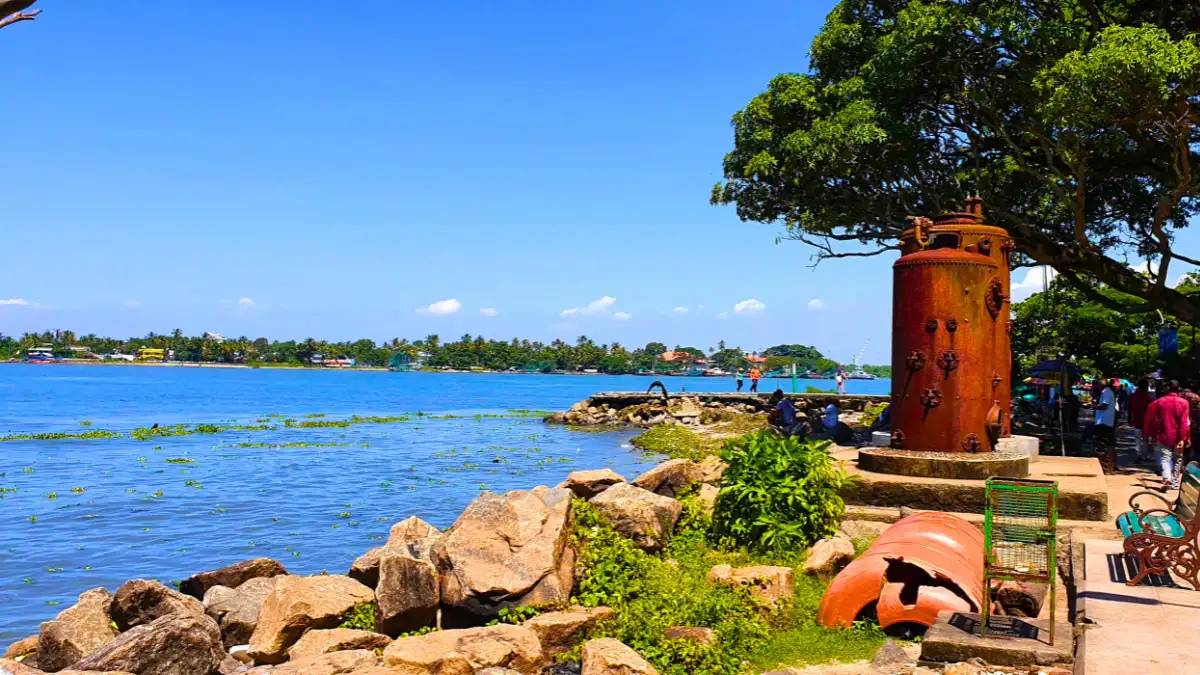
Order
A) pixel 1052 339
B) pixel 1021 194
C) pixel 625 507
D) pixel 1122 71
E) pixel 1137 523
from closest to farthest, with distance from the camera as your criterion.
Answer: pixel 1137 523
pixel 625 507
pixel 1122 71
pixel 1021 194
pixel 1052 339

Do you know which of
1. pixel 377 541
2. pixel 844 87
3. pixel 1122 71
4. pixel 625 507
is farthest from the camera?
pixel 844 87

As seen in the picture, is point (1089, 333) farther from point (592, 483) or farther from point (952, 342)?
point (592, 483)

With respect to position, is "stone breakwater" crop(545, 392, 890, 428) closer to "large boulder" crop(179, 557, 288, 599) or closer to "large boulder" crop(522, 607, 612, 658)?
"large boulder" crop(179, 557, 288, 599)

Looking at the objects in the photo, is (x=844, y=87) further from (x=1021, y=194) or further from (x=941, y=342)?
(x=941, y=342)

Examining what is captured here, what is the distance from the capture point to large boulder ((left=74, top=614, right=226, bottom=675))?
8.11 m

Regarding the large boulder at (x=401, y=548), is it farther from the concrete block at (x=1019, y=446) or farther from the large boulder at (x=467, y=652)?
the concrete block at (x=1019, y=446)

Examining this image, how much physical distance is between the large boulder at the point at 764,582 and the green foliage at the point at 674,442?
2036 cm

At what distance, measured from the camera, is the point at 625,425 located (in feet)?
157

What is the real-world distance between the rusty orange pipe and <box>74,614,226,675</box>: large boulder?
568 centimetres

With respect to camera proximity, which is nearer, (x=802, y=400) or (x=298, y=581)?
(x=298, y=581)

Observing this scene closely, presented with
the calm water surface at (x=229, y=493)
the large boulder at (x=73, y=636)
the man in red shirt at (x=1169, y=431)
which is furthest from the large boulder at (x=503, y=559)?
the man in red shirt at (x=1169, y=431)

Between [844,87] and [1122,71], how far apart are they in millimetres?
7106

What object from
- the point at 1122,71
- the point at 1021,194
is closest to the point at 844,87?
the point at 1021,194

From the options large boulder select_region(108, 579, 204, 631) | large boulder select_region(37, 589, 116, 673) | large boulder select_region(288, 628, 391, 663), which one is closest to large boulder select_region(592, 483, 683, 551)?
large boulder select_region(288, 628, 391, 663)
